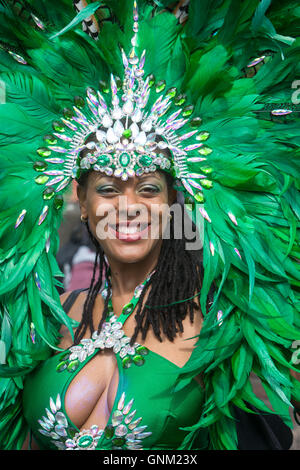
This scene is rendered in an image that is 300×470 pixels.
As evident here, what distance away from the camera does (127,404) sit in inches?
71.6

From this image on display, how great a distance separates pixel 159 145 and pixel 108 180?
0.68ft

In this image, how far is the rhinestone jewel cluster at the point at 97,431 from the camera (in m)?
1.81

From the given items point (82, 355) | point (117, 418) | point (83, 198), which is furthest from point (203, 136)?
point (117, 418)

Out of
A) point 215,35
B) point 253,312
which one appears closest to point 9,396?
point 253,312

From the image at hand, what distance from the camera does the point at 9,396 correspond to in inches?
78.3

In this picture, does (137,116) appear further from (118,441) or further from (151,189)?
(118,441)

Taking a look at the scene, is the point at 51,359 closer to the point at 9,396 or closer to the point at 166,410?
the point at 9,396

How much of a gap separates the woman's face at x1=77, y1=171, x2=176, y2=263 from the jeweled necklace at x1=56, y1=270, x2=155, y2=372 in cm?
19

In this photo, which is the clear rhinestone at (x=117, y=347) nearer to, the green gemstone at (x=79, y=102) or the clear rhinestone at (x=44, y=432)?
the clear rhinestone at (x=44, y=432)

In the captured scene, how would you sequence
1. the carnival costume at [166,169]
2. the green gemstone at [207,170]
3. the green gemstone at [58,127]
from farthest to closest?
the green gemstone at [58,127]
the green gemstone at [207,170]
the carnival costume at [166,169]

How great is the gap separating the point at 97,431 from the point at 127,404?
143mm

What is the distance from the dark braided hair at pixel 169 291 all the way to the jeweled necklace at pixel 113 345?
25mm

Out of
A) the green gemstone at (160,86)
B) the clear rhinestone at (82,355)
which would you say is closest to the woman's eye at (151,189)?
the green gemstone at (160,86)

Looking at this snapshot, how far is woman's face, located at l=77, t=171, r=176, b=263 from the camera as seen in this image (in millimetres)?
1854
